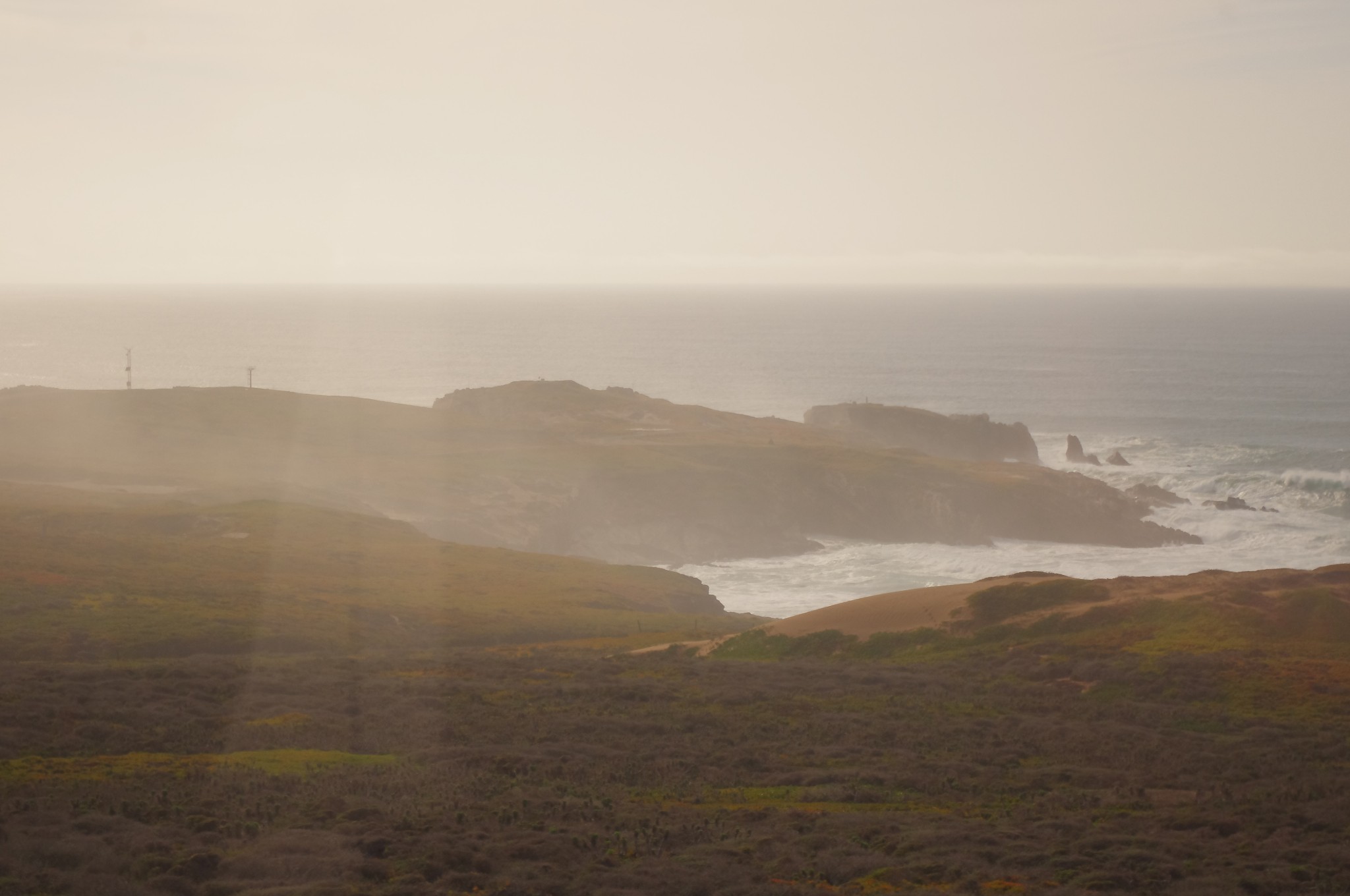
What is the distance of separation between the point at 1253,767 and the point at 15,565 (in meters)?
48.8

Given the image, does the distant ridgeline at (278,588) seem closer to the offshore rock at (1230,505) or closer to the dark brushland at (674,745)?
the dark brushland at (674,745)

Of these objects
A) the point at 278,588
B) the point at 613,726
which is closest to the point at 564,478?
the point at 278,588

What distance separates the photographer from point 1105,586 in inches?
1796

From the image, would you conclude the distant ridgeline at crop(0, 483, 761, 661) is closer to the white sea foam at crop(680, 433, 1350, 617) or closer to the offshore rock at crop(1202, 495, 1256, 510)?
the white sea foam at crop(680, 433, 1350, 617)

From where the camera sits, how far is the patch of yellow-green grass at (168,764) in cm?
2358

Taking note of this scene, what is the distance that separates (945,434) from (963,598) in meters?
78.1

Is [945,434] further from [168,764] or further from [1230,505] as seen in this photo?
[168,764]

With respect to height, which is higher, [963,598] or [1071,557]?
[963,598]

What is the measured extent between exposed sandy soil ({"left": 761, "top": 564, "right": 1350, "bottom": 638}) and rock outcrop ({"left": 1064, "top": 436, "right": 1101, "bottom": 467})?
75.6 metres

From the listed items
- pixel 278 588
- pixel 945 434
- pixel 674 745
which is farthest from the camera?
pixel 945 434

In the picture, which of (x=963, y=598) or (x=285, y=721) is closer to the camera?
(x=285, y=721)

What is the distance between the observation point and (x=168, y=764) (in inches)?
994

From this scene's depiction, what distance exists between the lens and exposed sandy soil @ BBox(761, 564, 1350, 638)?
43.7 meters

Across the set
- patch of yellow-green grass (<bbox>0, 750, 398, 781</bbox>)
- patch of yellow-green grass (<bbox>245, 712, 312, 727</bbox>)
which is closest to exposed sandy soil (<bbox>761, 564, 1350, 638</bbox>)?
patch of yellow-green grass (<bbox>245, 712, 312, 727</bbox>)
